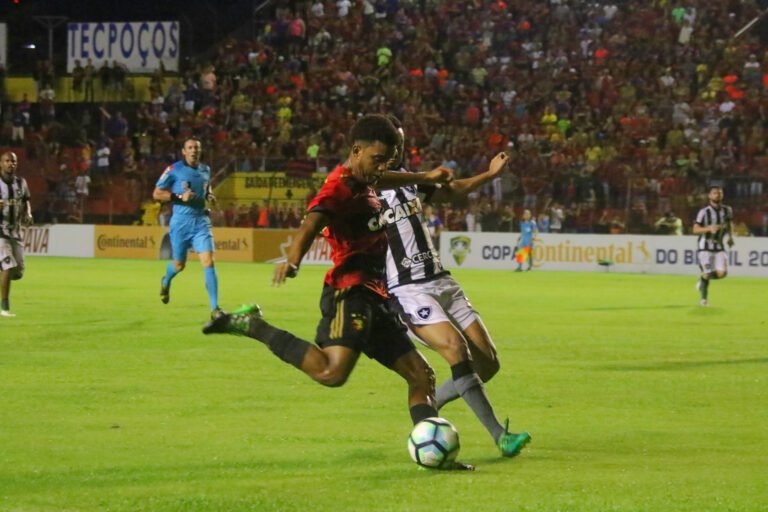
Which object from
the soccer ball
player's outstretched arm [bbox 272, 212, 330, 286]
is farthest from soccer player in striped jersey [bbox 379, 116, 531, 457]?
player's outstretched arm [bbox 272, 212, 330, 286]

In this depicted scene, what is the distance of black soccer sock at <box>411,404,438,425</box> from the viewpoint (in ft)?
27.9

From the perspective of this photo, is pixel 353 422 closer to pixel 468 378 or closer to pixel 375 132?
pixel 468 378

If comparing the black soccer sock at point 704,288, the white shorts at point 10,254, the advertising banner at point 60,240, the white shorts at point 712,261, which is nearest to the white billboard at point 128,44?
the advertising banner at point 60,240

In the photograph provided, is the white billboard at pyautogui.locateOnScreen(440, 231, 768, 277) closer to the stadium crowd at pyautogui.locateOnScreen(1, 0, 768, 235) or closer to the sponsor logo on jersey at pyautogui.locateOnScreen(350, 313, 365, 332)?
the stadium crowd at pyautogui.locateOnScreen(1, 0, 768, 235)

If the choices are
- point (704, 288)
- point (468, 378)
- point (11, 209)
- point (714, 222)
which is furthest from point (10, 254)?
point (468, 378)

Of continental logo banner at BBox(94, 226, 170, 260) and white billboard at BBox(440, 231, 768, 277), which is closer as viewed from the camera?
white billboard at BBox(440, 231, 768, 277)

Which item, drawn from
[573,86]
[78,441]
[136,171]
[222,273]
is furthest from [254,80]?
[78,441]

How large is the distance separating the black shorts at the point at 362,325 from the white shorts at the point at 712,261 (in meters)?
17.7

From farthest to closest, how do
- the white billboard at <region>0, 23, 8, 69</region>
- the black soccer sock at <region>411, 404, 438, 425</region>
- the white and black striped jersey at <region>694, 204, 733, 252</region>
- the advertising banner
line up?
the white billboard at <region>0, 23, 8, 69</region> < the advertising banner < the white and black striped jersey at <region>694, 204, 733, 252</region> < the black soccer sock at <region>411, 404, 438, 425</region>

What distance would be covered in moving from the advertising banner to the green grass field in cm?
2423

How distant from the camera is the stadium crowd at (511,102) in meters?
38.0

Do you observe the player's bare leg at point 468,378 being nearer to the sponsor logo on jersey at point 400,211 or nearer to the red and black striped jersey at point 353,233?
the sponsor logo on jersey at point 400,211

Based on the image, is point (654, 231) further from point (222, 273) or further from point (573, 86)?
point (222, 273)

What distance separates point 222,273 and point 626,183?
10899 mm
